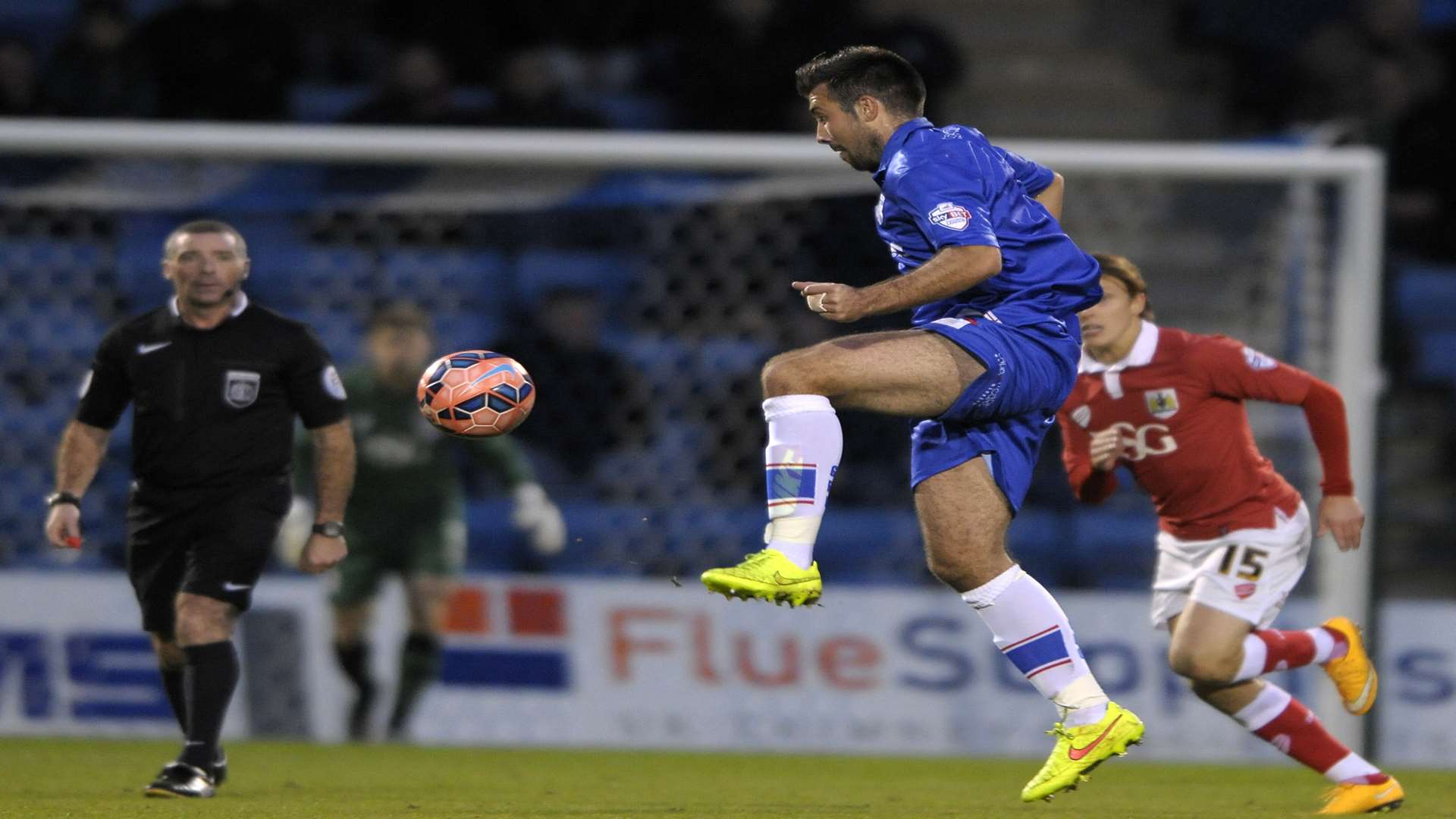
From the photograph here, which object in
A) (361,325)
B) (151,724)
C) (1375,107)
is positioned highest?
(1375,107)

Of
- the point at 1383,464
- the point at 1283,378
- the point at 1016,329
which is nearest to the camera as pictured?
the point at 1016,329

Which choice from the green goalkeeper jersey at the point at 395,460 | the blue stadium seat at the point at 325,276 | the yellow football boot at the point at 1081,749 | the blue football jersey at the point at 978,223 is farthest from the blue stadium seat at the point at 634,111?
the yellow football boot at the point at 1081,749

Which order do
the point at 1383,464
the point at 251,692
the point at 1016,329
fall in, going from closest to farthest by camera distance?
A: 1. the point at 1016,329
2. the point at 1383,464
3. the point at 251,692

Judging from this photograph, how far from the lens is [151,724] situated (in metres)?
8.04

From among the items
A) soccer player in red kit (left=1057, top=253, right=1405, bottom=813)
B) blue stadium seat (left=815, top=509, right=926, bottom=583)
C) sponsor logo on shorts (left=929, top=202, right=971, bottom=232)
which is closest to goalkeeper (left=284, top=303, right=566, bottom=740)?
blue stadium seat (left=815, top=509, right=926, bottom=583)

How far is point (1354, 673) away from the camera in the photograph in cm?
584

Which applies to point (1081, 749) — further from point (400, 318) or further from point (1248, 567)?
point (400, 318)

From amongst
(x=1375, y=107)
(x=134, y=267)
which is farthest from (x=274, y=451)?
(x=1375, y=107)

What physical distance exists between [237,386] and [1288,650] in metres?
3.30

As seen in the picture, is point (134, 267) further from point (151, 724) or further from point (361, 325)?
point (151, 724)

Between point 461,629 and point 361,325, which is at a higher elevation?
point 361,325

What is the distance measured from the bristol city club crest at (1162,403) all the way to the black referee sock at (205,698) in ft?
9.45

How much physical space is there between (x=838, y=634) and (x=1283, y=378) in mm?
2879

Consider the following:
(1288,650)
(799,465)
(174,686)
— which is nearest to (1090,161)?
(1288,650)
